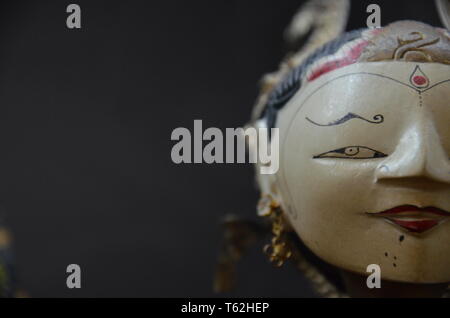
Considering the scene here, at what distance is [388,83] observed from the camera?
1.09 m

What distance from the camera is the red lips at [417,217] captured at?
1.05m

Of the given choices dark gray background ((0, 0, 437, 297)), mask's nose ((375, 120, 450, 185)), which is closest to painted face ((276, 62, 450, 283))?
mask's nose ((375, 120, 450, 185))

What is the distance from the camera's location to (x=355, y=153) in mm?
1081

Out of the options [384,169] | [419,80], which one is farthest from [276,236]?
[419,80]

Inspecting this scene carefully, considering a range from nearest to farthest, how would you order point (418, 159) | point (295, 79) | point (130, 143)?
point (418, 159)
point (295, 79)
point (130, 143)

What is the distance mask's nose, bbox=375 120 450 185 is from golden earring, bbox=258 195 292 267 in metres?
0.32

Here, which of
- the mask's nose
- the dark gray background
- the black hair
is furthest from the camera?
the dark gray background

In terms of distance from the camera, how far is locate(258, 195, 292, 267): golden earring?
1.27 metres

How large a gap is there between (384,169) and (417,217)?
12 centimetres

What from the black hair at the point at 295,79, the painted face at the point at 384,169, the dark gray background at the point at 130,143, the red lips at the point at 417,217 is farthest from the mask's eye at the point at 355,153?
the dark gray background at the point at 130,143

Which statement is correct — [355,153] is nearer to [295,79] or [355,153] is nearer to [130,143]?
[295,79]

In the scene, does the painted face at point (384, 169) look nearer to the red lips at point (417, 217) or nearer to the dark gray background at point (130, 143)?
the red lips at point (417, 217)

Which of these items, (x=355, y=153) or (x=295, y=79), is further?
(x=295, y=79)

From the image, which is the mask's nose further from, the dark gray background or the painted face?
the dark gray background
